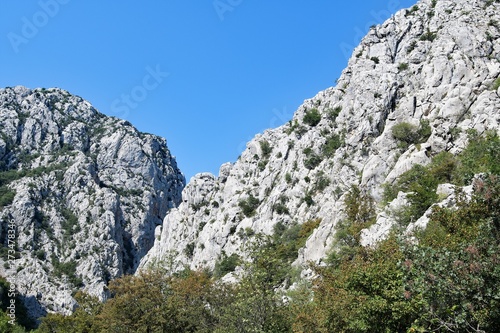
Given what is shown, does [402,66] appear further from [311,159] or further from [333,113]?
[311,159]

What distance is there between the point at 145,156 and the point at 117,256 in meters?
40.6

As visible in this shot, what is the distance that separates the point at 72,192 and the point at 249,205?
60839mm

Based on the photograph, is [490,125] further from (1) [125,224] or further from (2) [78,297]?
(1) [125,224]

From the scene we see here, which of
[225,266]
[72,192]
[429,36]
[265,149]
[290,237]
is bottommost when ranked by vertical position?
[225,266]

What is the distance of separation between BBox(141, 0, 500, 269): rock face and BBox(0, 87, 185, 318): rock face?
2139 centimetres

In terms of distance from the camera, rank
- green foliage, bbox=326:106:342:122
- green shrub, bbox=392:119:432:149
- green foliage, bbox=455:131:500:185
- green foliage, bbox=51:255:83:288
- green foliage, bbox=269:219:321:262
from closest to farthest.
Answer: green foliage, bbox=455:131:500:185, green shrub, bbox=392:119:432:149, green foliage, bbox=269:219:321:262, green foliage, bbox=326:106:342:122, green foliage, bbox=51:255:83:288

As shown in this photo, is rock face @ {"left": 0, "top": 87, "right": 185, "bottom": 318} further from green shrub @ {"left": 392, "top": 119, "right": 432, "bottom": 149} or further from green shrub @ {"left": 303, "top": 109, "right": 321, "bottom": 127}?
green shrub @ {"left": 392, "top": 119, "right": 432, "bottom": 149}

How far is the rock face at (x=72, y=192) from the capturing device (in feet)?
326

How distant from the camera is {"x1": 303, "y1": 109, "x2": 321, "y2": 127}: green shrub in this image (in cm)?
7888

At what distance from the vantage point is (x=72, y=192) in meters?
116

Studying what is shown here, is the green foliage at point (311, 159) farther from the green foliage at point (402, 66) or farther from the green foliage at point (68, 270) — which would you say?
the green foliage at point (68, 270)

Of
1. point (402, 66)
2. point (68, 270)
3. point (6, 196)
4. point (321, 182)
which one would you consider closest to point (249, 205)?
point (321, 182)

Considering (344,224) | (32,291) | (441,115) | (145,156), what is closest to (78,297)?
(344,224)

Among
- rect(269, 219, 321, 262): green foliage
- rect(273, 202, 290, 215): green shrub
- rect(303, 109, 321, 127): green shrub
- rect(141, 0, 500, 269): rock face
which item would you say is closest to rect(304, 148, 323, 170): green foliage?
rect(141, 0, 500, 269): rock face
